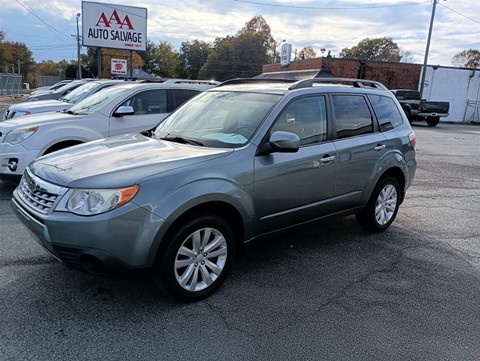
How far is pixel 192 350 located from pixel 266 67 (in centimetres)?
4507

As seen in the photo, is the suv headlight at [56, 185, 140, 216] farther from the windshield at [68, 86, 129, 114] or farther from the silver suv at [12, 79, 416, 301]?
the windshield at [68, 86, 129, 114]

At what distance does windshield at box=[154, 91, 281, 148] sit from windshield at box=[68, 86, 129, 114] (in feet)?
9.40

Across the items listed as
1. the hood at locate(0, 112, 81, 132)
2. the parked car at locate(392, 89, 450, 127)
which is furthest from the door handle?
the parked car at locate(392, 89, 450, 127)

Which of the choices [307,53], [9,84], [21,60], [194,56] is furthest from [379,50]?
[21,60]

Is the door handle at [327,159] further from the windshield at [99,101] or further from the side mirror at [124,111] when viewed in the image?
the windshield at [99,101]

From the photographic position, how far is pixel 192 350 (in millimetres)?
2812

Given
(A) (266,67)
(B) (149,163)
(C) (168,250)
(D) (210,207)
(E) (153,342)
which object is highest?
(A) (266,67)

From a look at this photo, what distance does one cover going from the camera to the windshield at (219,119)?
3.88m

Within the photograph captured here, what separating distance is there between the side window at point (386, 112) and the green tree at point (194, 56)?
90445mm

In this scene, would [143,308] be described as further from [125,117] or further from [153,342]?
[125,117]

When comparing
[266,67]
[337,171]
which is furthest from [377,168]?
[266,67]

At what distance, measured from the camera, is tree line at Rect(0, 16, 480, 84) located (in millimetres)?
75188

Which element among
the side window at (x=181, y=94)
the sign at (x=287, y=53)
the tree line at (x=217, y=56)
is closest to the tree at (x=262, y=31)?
the tree line at (x=217, y=56)

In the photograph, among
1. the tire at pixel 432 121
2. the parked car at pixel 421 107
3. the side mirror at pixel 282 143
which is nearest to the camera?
the side mirror at pixel 282 143
